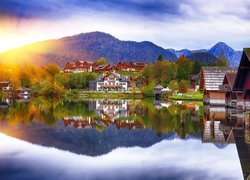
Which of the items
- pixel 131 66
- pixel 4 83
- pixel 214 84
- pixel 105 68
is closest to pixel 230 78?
pixel 214 84

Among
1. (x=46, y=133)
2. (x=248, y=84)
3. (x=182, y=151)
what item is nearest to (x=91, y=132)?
(x=46, y=133)

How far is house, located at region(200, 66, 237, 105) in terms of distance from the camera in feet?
173

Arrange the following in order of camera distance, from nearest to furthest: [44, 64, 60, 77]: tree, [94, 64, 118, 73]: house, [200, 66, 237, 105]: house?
[200, 66, 237, 105]: house → [44, 64, 60, 77]: tree → [94, 64, 118, 73]: house

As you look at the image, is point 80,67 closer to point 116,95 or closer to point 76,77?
point 76,77

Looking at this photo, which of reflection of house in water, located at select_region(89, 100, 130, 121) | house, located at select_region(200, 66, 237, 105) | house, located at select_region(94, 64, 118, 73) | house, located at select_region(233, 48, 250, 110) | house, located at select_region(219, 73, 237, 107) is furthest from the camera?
house, located at select_region(94, 64, 118, 73)

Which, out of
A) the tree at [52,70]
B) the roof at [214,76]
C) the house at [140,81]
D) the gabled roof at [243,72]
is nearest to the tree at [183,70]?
the house at [140,81]

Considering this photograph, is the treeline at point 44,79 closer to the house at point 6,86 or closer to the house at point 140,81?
the house at point 6,86

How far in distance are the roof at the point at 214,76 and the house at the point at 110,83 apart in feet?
194

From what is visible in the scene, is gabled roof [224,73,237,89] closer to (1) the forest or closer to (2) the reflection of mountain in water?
(2) the reflection of mountain in water

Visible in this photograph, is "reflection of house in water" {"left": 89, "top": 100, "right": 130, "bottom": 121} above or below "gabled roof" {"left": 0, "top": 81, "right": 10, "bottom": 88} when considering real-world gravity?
above

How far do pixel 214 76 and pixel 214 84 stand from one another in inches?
63.7

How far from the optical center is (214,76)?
5569cm

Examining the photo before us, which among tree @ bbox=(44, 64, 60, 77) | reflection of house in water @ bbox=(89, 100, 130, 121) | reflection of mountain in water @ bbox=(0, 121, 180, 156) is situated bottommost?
reflection of house in water @ bbox=(89, 100, 130, 121)

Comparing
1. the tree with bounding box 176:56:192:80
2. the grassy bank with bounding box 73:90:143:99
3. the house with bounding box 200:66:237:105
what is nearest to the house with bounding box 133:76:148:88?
the tree with bounding box 176:56:192:80
